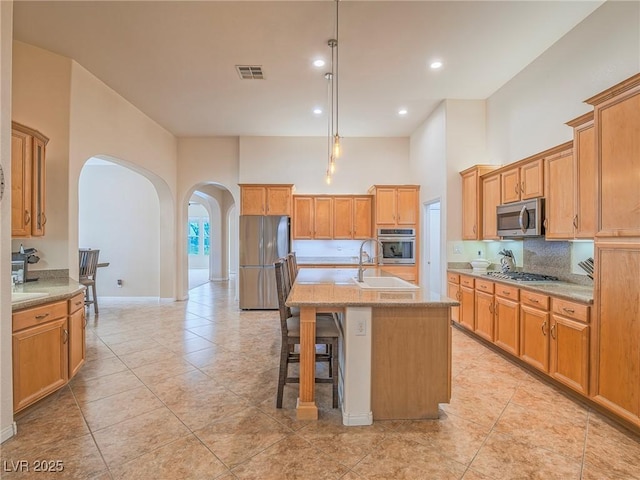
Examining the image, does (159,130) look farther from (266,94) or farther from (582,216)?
(582,216)

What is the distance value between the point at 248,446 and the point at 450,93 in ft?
15.7

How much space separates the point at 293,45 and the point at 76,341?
3573mm

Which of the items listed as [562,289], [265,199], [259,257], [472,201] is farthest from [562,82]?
[259,257]

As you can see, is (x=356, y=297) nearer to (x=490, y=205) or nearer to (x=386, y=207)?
(x=490, y=205)

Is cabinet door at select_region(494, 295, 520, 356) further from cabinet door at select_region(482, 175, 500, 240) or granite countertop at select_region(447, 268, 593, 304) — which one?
cabinet door at select_region(482, 175, 500, 240)

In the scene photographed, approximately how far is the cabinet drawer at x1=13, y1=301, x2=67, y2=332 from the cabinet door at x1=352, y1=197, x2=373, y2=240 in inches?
180

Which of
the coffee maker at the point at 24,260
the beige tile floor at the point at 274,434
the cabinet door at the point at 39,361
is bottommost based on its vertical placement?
the beige tile floor at the point at 274,434

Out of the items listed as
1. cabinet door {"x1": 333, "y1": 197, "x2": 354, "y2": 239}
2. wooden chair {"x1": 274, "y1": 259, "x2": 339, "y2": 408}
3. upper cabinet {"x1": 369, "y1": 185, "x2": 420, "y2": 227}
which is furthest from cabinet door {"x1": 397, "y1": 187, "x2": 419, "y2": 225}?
wooden chair {"x1": 274, "y1": 259, "x2": 339, "y2": 408}

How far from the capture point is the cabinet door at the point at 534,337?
2.79 m

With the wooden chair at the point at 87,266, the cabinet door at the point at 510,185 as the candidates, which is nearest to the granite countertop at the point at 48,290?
the wooden chair at the point at 87,266

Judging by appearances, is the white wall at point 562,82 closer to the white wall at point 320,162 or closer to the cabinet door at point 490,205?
the cabinet door at point 490,205

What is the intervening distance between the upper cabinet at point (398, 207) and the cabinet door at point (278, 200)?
1.65 m

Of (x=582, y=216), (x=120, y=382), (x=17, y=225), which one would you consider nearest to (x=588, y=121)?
(x=582, y=216)

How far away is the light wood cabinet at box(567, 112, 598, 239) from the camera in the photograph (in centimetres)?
249
